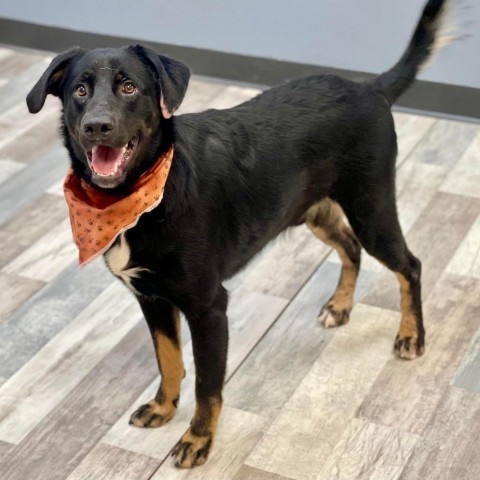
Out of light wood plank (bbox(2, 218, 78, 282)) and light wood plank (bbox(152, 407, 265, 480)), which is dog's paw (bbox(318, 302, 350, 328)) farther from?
light wood plank (bbox(2, 218, 78, 282))

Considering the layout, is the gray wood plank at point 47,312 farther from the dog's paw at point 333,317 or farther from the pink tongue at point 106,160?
the pink tongue at point 106,160

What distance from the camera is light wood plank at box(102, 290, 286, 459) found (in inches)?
106

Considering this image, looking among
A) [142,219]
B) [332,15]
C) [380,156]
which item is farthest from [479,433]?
[332,15]

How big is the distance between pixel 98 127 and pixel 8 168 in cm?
218

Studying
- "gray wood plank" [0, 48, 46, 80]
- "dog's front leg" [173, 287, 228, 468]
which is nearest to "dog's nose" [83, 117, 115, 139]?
"dog's front leg" [173, 287, 228, 468]

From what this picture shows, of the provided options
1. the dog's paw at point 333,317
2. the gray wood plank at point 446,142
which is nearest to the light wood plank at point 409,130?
the gray wood plank at point 446,142

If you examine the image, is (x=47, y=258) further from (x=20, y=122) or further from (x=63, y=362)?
(x=20, y=122)

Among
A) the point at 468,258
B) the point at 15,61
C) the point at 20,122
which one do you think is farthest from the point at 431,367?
the point at 15,61

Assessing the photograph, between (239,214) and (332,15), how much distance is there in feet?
7.81

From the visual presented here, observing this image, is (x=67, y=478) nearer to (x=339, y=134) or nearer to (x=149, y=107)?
(x=149, y=107)

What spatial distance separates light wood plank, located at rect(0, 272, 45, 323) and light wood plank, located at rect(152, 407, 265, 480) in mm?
913

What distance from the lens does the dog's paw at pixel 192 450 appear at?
2586 millimetres

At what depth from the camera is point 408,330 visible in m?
2.98

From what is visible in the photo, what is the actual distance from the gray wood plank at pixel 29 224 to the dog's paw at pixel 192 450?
125cm
